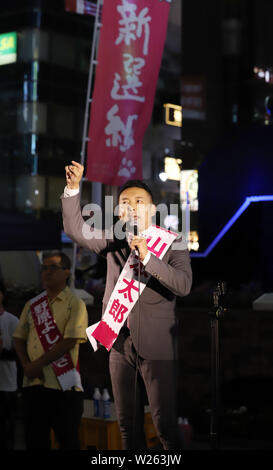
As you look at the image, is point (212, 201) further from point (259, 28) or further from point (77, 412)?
point (259, 28)

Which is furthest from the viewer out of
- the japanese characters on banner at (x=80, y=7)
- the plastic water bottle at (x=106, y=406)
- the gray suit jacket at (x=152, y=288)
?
the japanese characters on banner at (x=80, y=7)

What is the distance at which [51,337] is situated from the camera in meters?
4.48

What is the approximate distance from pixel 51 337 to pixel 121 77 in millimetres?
4168

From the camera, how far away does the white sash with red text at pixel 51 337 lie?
4.38 metres

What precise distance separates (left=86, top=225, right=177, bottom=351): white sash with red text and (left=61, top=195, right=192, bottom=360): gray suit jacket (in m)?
0.05

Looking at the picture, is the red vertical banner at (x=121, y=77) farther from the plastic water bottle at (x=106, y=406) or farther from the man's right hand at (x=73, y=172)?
the man's right hand at (x=73, y=172)

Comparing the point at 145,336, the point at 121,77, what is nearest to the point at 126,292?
→ the point at 145,336

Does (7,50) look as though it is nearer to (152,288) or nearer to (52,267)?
(52,267)

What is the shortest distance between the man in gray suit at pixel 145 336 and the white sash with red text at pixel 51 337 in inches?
15.9

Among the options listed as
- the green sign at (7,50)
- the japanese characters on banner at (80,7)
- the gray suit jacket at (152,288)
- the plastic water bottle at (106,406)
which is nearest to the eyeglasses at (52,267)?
the gray suit jacket at (152,288)

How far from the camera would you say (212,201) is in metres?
11.7

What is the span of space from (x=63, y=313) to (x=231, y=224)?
695 cm

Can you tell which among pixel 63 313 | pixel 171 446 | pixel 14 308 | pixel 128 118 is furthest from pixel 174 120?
pixel 171 446

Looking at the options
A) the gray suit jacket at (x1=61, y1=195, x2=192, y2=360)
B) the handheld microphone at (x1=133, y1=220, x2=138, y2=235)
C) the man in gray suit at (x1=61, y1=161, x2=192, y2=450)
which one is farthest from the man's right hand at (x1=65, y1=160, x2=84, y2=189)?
the handheld microphone at (x1=133, y1=220, x2=138, y2=235)
